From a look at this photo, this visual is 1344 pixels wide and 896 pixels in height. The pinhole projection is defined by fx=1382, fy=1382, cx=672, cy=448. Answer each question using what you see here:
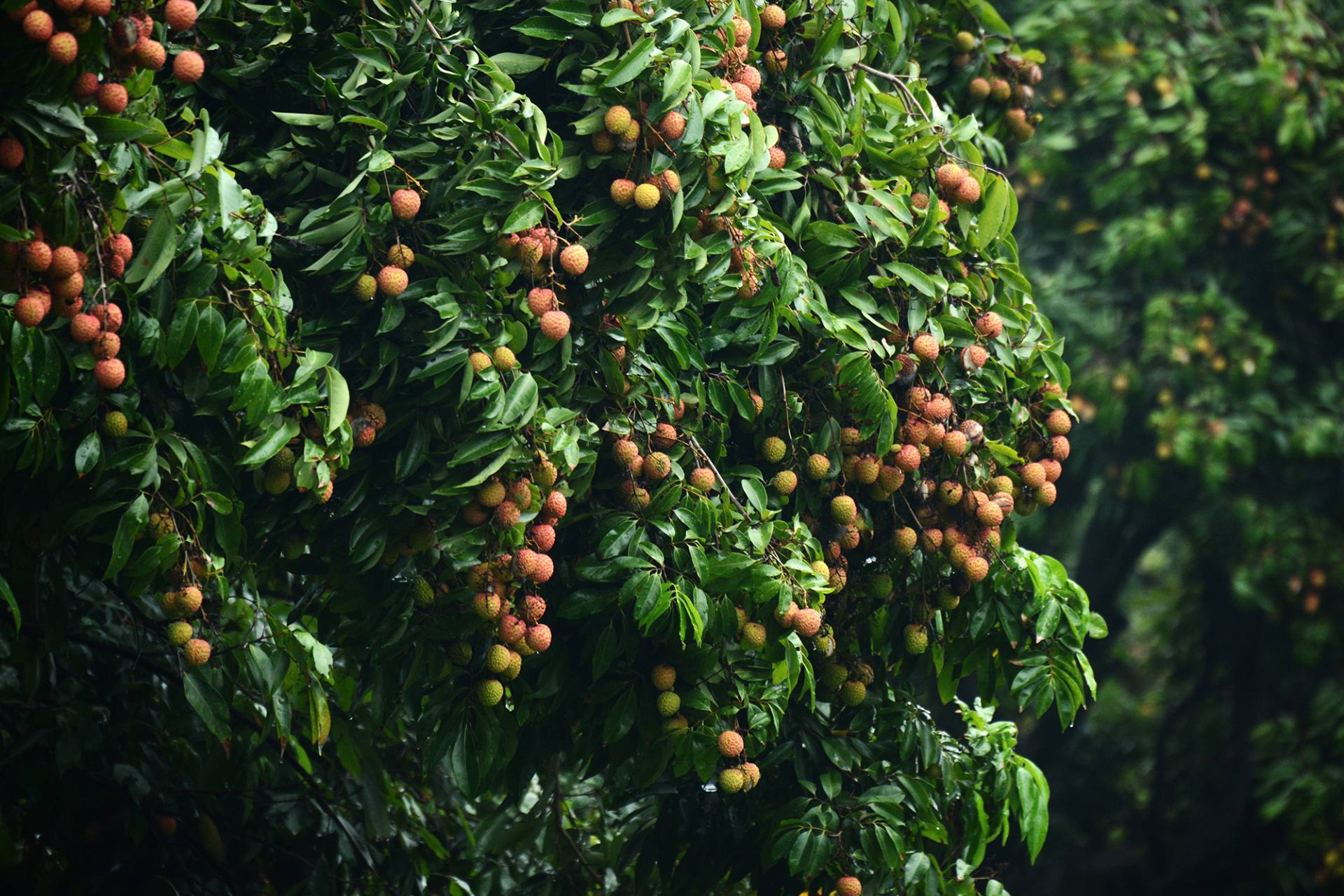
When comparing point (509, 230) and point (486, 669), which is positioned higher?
point (509, 230)

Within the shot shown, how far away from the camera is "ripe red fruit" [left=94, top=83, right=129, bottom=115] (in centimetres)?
173

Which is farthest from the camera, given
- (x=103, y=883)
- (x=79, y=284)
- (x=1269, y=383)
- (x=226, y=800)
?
(x=1269, y=383)

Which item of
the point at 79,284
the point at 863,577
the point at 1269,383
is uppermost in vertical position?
the point at 79,284

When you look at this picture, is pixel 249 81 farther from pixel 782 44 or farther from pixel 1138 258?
pixel 1138 258

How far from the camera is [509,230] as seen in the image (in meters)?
1.98

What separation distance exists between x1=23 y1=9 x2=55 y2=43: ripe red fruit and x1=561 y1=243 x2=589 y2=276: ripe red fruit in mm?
768

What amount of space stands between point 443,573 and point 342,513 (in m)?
0.18

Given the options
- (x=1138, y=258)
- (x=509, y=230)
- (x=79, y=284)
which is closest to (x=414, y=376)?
(x=509, y=230)

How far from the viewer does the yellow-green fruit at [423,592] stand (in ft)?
7.08

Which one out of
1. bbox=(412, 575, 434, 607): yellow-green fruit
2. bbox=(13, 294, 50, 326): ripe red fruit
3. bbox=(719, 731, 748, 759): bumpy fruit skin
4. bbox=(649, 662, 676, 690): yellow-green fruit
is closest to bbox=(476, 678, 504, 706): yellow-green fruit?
bbox=(412, 575, 434, 607): yellow-green fruit

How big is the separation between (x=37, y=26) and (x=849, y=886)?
6.21 feet

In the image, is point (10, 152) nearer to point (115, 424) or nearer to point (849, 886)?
point (115, 424)

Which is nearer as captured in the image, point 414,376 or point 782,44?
point 414,376

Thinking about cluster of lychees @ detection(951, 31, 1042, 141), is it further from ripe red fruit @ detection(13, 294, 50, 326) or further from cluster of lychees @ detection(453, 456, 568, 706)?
ripe red fruit @ detection(13, 294, 50, 326)
